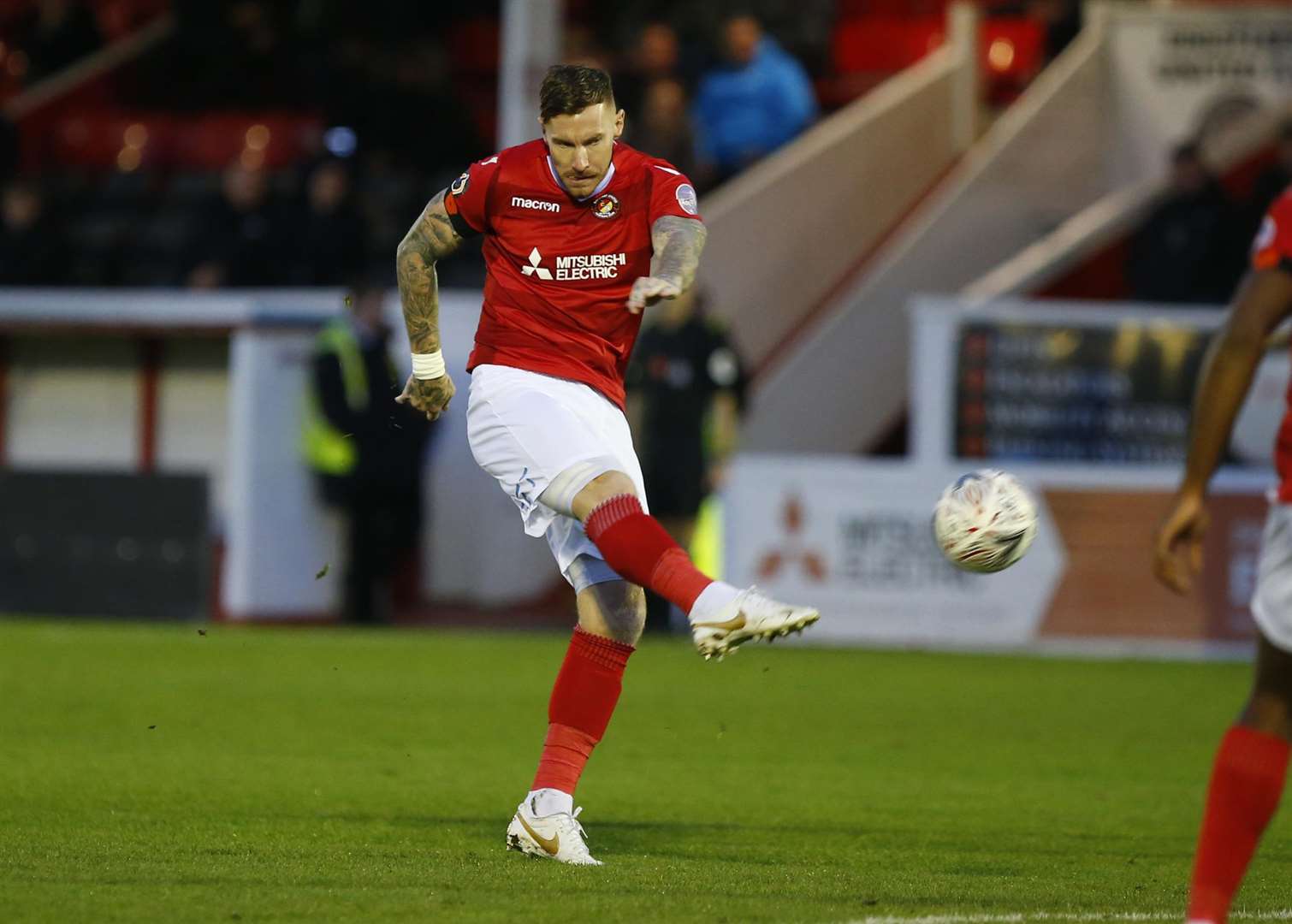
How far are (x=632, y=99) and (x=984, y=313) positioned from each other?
16.1 ft

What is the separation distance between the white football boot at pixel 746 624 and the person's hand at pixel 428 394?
4.79 ft

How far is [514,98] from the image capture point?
17031 millimetres

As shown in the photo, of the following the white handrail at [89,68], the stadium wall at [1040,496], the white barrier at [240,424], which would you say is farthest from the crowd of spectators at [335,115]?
the stadium wall at [1040,496]

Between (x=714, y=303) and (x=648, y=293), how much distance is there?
11502 millimetres

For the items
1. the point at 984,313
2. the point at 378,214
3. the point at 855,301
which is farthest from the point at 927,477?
the point at 378,214

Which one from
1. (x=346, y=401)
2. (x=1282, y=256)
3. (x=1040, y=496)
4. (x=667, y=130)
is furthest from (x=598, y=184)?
(x=667, y=130)

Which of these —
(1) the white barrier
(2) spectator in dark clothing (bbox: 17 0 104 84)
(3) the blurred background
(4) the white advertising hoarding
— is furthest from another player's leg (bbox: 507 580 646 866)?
(2) spectator in dark clothing (bbox: 17 0 104 84)

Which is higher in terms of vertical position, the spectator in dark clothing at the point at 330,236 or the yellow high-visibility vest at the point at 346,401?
the spectator in dark clothing at the point at 330,236

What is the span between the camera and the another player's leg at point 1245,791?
15.1 ft

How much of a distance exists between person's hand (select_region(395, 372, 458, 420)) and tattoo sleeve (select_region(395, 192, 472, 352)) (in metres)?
0.16

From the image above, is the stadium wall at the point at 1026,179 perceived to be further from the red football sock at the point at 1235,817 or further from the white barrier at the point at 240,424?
the red football sock at the point at 1235,817

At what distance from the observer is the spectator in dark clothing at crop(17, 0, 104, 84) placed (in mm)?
22719

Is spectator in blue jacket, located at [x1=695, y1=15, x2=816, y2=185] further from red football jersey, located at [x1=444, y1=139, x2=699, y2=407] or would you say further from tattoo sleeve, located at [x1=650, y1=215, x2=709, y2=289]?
tattoo sleeve, located at [x1=650, y1=215, x2=709, y2=289]

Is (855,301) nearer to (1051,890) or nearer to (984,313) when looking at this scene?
(984,313)
